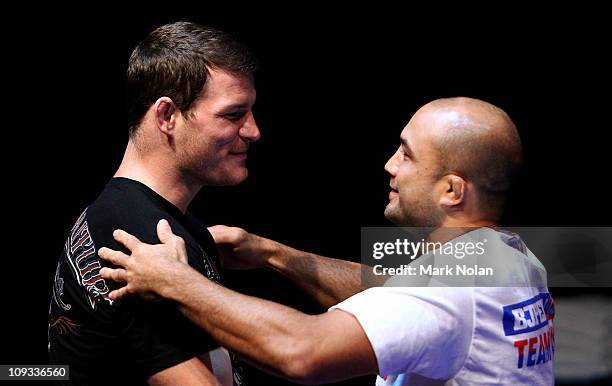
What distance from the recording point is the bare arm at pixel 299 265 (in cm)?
253

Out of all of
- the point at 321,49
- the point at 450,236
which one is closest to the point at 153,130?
the point at 450,236

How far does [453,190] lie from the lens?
210 cm

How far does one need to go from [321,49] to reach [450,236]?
1252mm

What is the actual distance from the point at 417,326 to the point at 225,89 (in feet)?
2.35

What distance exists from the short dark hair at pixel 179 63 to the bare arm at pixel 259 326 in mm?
412

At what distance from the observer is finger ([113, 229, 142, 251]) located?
6.23 feet

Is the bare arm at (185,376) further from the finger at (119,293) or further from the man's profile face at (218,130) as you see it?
the man's profile face at (218,130)

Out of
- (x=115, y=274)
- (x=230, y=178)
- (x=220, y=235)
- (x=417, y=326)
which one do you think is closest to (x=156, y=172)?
(x=230, y=178)

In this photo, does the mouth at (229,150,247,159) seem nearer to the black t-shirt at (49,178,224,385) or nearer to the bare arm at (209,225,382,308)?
the black t-shirt at (49,178,224,385)

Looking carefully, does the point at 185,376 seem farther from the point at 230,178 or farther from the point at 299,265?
the point at 299,265

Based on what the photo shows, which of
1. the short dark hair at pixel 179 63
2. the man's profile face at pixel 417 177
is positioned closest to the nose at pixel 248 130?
the short dark hair at pixel 179 63

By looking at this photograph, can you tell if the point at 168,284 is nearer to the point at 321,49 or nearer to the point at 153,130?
the point at 153,130

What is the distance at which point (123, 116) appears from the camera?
3133mm

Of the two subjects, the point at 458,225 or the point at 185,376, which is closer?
the point at 185,376
